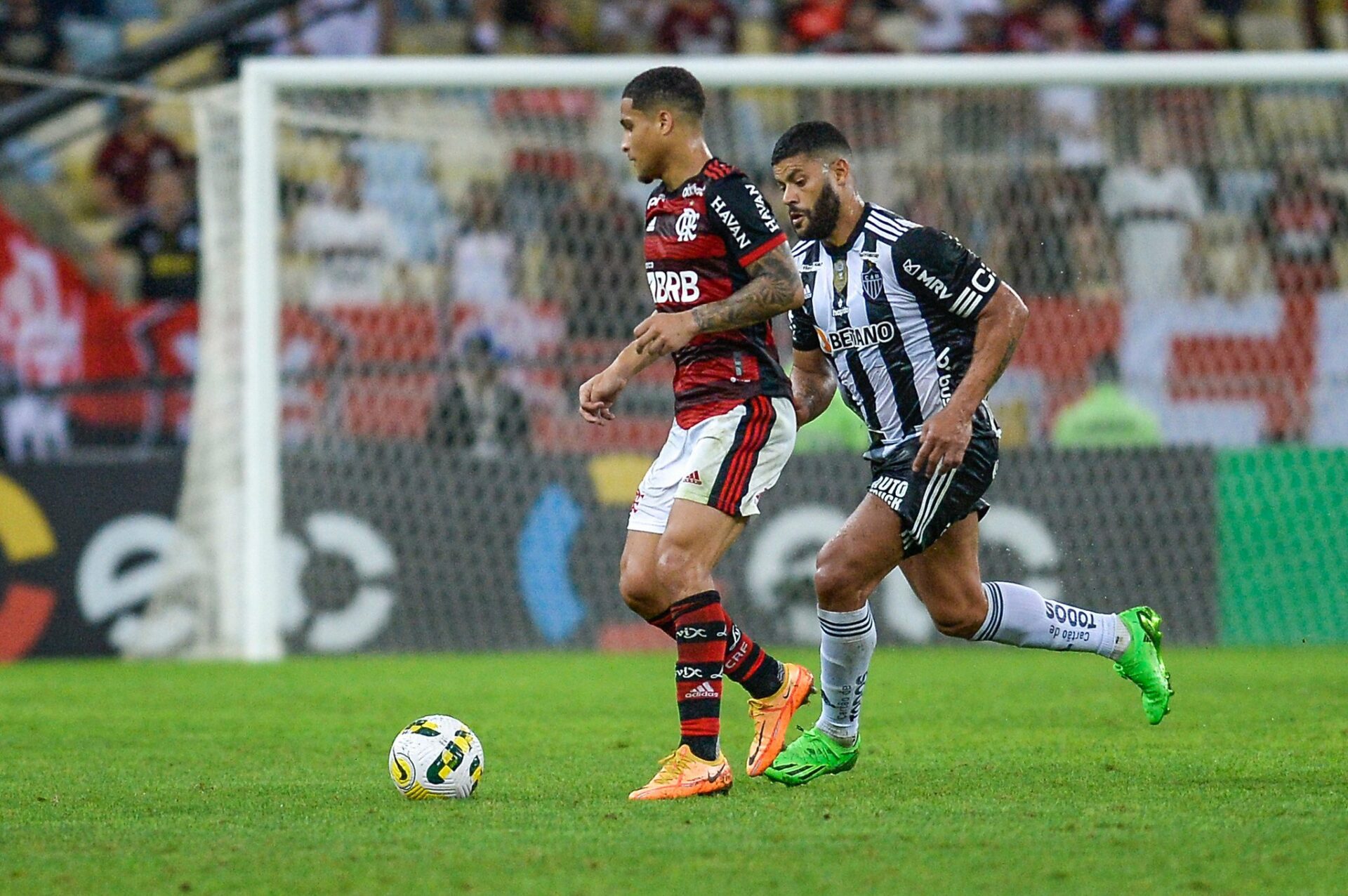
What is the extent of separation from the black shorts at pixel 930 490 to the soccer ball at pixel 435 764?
149 centimetres

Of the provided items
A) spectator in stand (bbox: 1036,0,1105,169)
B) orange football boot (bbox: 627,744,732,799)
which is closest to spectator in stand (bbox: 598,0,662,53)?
spectator in stand (bbox: 1036,0,1105,169)

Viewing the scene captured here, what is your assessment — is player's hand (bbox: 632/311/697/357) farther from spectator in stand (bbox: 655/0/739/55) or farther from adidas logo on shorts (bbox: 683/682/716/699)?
spectator in stand (bbox: 655/0/739/55)

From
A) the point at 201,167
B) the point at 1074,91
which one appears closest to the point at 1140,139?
the point at 1074,91

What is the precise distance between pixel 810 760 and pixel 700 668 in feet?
2.08

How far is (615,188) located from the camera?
12.9 metres

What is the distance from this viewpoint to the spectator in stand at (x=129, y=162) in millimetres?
14641

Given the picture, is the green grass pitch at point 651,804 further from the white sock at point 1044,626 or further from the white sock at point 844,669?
the white sock at point 1044,626

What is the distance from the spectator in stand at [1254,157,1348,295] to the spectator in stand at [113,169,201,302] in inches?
296

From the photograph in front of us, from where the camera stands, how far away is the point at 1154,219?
13.1m

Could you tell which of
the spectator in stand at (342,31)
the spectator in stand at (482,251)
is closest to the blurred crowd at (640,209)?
the spectator in stand at (482,251)

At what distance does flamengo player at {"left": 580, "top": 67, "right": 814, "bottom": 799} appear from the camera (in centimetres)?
556

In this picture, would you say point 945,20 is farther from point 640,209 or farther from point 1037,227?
point 640,209

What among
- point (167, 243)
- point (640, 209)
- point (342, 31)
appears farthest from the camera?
point (342, 31)

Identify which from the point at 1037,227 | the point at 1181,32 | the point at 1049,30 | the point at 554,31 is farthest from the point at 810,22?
the point at 1037,227
